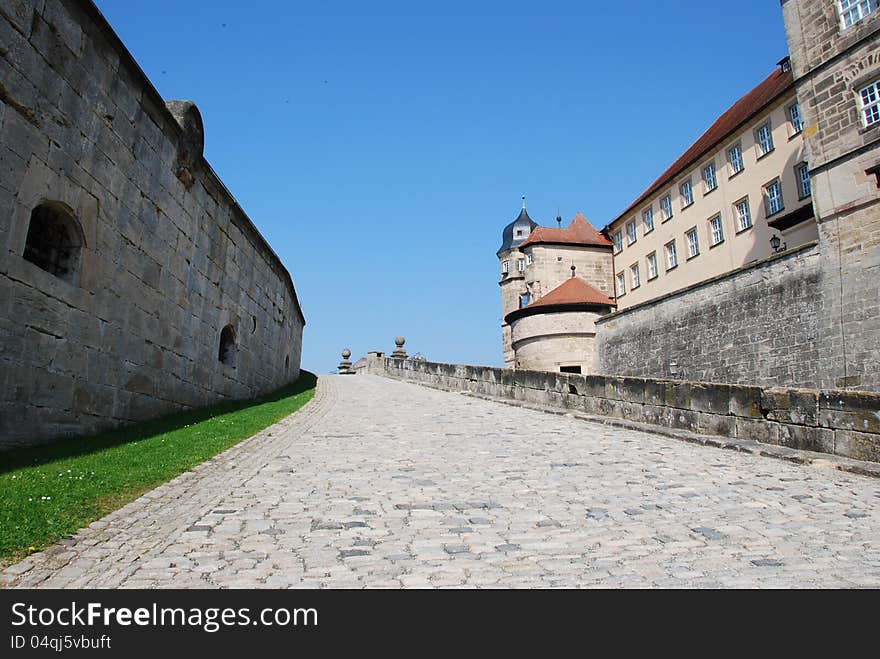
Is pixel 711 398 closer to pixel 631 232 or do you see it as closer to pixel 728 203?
pixel 728 203

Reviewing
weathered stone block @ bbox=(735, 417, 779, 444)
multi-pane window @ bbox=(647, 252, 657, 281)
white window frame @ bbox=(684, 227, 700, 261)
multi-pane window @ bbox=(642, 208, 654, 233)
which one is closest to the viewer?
weathered stone block @ bbox=(735, 417, 779, 444)

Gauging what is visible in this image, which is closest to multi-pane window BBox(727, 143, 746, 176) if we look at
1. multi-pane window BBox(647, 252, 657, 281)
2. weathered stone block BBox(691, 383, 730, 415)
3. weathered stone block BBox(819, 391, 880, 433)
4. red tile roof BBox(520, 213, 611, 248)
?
multi-pane window BBox(647, 252, 657, 281)

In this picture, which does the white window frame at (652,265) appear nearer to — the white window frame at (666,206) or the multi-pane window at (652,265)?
the multi-pane window at (652,265)

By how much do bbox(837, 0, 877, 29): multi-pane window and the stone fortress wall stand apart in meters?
18.1

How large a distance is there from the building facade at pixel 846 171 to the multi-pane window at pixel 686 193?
12.5 meters

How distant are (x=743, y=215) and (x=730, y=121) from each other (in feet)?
20.7

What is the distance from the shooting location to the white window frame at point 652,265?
32941 mm

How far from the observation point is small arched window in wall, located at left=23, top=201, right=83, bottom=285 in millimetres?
6980

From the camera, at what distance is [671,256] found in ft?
104

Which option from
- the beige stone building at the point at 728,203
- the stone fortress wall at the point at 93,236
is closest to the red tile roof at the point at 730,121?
the beige stone building at the point at 728,203

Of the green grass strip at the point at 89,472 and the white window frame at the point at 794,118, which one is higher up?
the white window frame at the point at 794,118

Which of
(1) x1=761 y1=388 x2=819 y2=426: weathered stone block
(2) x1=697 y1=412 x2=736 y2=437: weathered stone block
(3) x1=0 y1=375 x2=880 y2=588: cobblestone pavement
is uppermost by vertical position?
(1) x1=761 y1=388 x2=819 y2=426: weathered stone block

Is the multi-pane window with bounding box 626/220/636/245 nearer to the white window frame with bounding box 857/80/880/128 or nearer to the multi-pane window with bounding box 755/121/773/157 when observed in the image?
the multi-pane window with bounding box 755/121/773/157
